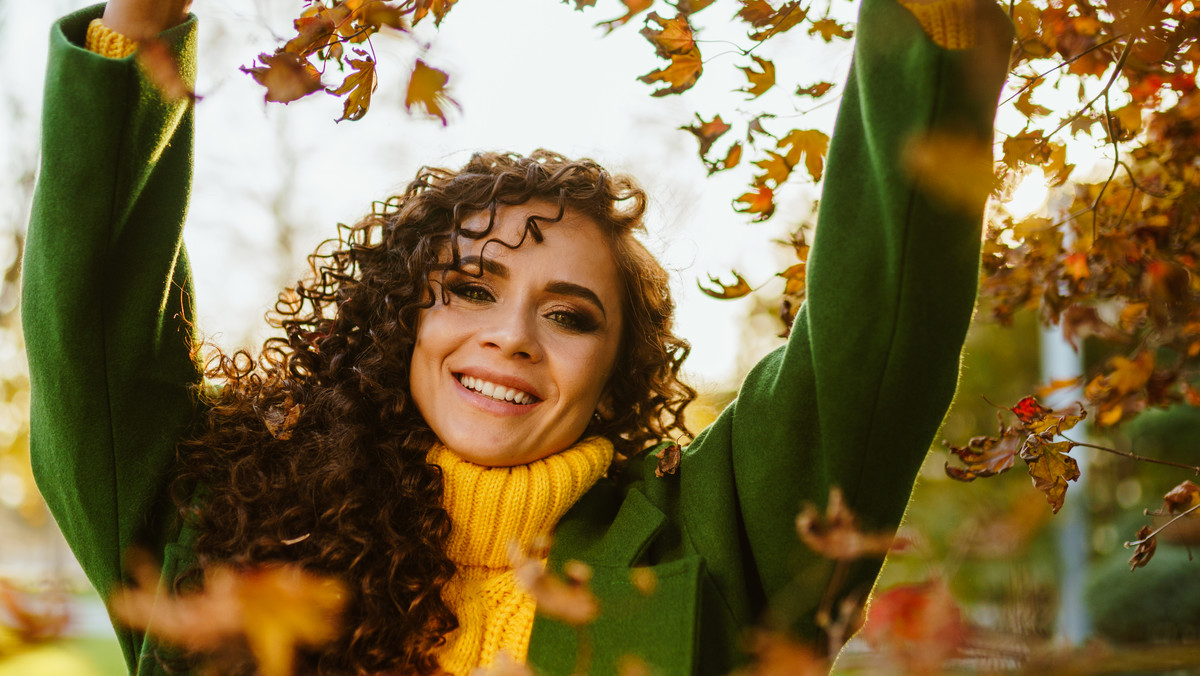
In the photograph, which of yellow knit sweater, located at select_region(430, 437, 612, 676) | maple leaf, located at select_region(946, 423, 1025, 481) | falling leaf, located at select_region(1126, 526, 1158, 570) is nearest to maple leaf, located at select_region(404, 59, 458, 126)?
yellow knit sweater, located at select_region(430, 437, 612, 676)

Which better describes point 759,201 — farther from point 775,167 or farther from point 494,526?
point 494,526

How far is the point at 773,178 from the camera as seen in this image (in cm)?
176

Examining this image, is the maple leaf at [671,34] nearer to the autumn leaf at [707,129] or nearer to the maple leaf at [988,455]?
the autumn leaf at [707,129]

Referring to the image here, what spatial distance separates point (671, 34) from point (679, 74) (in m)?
0.07

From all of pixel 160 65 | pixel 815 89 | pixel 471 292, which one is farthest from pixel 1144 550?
pixel 160 65

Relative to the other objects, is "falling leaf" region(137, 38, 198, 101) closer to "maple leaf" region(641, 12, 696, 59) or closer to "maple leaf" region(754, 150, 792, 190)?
"maple leaf" region(641, 12, 696, 59)

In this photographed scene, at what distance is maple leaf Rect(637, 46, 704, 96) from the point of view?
158cm

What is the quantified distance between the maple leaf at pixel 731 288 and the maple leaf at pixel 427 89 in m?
0.76

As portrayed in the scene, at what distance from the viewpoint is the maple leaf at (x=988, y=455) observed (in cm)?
166

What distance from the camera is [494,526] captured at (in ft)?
6.26

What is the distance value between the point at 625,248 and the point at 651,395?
1.33 ft

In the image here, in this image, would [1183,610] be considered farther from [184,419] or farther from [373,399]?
[184,419]

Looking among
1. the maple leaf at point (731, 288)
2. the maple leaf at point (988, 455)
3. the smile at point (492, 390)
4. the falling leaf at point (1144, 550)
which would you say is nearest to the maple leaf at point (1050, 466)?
the maple leaf at point (988, 455)

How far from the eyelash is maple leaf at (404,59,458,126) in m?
0.87
